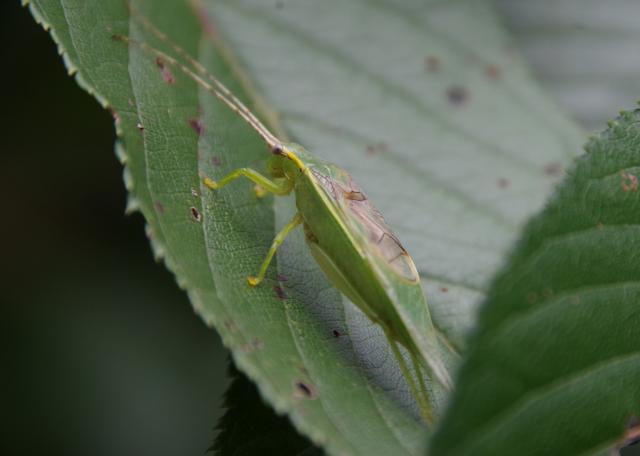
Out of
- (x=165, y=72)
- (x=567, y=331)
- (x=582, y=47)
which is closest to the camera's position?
(x=567, y=331)

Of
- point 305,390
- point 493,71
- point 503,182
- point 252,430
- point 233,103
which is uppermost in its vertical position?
point 233,103

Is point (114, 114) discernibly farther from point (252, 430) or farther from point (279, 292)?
point (252, 430)

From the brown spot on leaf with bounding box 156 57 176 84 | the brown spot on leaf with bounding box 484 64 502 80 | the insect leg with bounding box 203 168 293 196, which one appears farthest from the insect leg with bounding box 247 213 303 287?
the brown spot on leaf with bounding box 484 64 502 80

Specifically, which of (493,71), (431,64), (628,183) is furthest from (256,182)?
(493,71)

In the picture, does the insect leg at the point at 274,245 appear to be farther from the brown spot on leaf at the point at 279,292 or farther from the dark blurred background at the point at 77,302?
the dark blurred background at the point at 77,302

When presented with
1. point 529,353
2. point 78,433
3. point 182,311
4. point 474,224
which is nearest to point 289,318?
point 529,353

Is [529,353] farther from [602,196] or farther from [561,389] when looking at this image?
[602,196]
